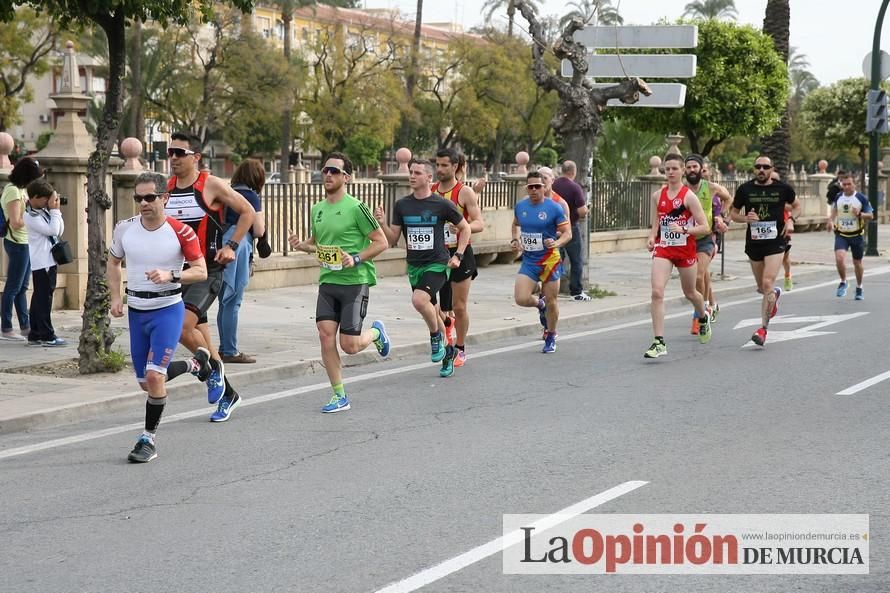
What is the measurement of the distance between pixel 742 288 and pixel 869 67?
10700mm

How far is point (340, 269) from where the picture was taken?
9.62m

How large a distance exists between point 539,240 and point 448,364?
1.90 m

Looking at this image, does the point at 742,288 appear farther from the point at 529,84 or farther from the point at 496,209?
the point at 529,84

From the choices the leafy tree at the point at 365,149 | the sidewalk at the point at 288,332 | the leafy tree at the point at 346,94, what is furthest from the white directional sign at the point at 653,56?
the leafy tree at the point at 365,149

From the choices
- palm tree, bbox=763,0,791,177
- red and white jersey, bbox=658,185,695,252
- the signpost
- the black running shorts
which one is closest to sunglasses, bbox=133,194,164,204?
the black running shorts

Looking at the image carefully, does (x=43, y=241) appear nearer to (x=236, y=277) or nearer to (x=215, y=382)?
(x=236, y=277)

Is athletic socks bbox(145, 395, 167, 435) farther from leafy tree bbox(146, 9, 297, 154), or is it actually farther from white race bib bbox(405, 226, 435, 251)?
leafy tree bbox(146, 9, 297, 154)

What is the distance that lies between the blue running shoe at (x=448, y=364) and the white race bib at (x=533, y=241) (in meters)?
1.72

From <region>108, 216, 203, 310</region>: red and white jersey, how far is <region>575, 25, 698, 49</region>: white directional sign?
1072 cm

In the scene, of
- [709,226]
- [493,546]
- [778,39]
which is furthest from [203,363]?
[778,39]

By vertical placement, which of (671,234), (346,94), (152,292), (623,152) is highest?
(346,94)

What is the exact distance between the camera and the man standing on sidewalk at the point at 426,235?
11000 millimetres

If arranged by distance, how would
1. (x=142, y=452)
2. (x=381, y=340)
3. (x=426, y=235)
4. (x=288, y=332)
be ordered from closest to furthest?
(x=142, y=452)
(x=381, y=340)
(x=426, y=235)
(x=288, y=332)

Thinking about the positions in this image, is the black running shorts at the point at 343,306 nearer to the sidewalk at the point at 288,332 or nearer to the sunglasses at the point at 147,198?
the sidewalk at the point at 288,332
